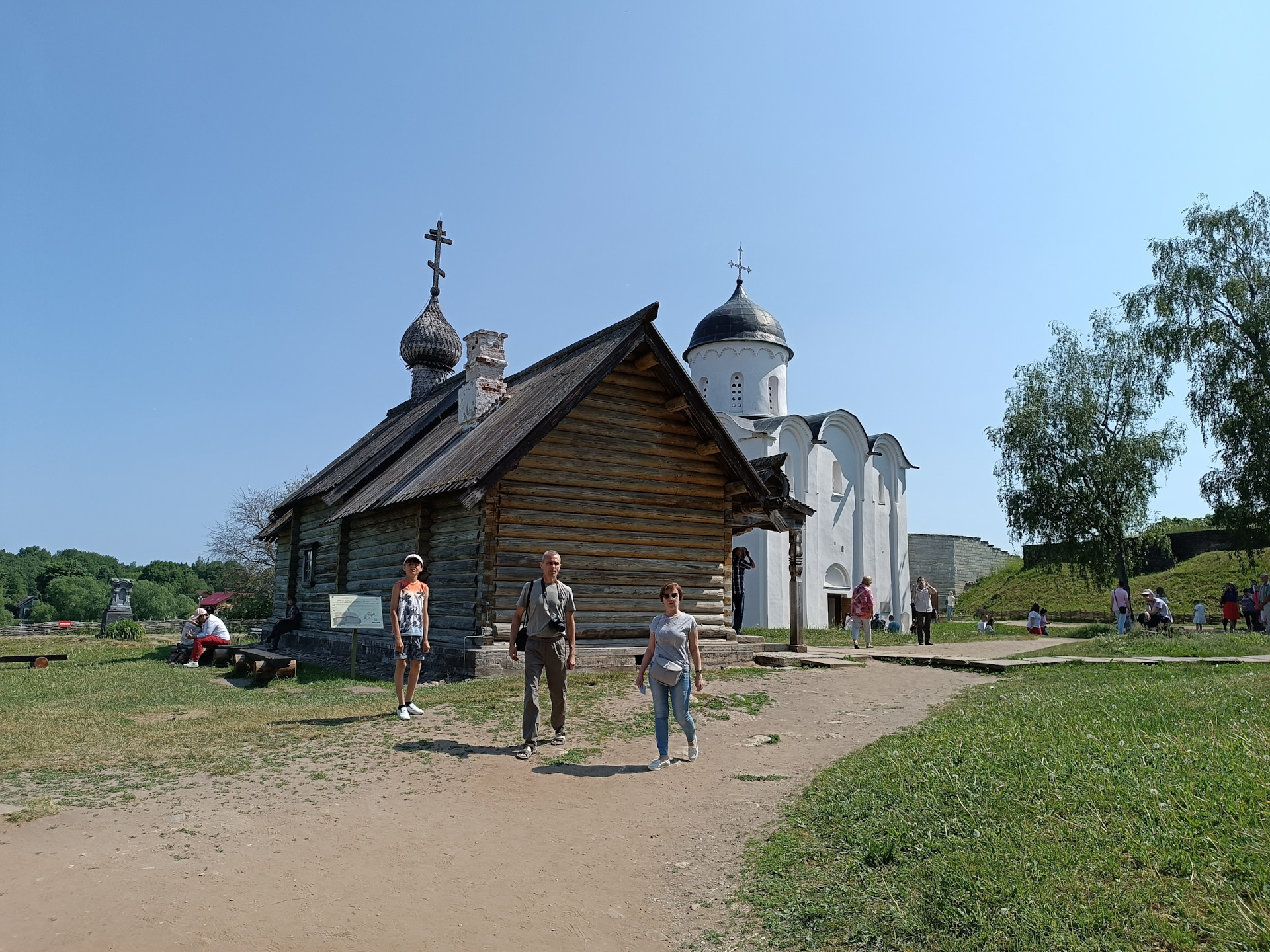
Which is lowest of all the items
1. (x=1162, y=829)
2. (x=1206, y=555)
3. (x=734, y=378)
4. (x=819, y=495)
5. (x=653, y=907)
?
(x=653, y=907)

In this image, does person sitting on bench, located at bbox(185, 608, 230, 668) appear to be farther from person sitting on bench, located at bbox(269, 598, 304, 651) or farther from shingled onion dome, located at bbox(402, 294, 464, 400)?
shingled onion dome, located at bbox(402, 294, 464, 400)

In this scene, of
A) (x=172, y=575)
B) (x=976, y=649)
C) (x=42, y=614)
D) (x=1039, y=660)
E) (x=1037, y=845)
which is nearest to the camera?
(x=1037, y=845)

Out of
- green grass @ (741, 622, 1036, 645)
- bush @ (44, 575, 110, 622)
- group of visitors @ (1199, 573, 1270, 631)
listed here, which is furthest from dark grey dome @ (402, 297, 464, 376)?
bush @ (44, 575, 110, 622)

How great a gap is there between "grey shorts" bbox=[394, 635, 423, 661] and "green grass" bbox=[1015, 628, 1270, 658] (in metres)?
12.1

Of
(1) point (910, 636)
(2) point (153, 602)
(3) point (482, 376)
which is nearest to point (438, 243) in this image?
(3) point (482, 376)

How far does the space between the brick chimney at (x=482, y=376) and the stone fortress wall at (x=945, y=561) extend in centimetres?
3917

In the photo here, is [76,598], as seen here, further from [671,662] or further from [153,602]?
[671,662]

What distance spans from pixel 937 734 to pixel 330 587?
50.9 ft

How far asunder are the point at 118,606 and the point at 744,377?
26.1 m

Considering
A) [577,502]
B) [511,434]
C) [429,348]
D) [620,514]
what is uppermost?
[429,348]

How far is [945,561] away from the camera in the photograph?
170 ft

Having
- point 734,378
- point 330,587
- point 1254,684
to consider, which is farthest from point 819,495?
point 1254,684

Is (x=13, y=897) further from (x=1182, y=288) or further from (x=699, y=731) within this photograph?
(x=1182, y=288)

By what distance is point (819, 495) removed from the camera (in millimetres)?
36500
